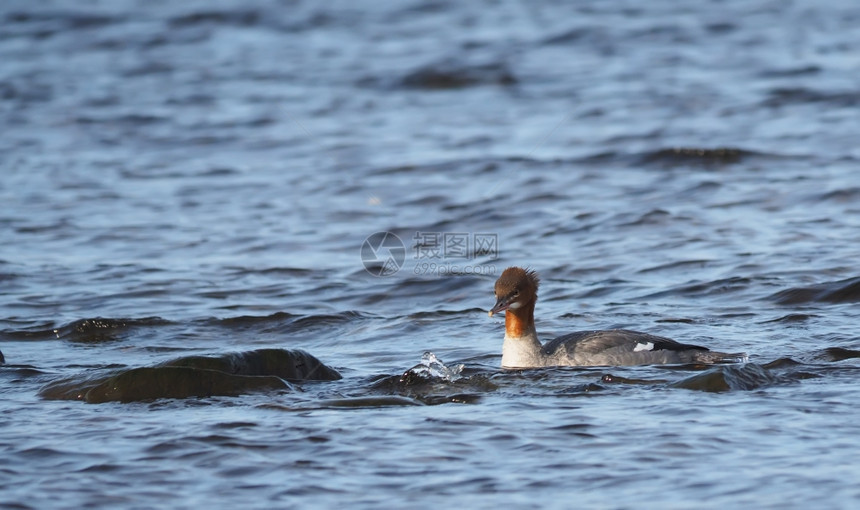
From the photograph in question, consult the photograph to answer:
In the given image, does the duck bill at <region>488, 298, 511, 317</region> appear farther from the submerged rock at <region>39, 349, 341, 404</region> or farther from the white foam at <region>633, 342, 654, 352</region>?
the submerged rock at <region>39, 349, 341, 404</region>

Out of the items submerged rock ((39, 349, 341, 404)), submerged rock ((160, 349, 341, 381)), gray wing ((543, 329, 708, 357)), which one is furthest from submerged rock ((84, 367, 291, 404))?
gray wing ((543, 329, 708, 357))

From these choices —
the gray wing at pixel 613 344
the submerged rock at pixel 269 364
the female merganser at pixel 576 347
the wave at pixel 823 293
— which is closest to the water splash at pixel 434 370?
the female merganser at pixel 576 347

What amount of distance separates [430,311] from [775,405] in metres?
4.28

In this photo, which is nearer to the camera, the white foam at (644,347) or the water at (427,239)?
the water at (427,239)

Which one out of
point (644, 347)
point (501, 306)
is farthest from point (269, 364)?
point (644, 347)

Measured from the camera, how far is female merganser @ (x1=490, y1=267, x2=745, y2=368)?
8.73 metres

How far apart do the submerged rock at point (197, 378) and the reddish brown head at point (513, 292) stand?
57.9 inches

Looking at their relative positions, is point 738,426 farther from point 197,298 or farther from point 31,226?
point 31,226

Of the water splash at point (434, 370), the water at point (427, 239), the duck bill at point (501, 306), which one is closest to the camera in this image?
the water at point (427, 239)

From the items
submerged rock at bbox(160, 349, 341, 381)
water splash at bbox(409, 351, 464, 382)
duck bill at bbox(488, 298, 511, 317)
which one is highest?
duck bill at bbox(488, 298, 511, 317)

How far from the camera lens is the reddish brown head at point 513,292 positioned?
9297 mm

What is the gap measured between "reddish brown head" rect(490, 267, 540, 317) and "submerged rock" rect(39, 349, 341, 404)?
1.47 meters

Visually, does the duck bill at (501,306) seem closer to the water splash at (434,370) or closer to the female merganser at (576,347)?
the female merganser at (576,347)

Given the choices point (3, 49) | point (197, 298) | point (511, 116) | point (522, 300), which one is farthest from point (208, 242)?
point (3, 49)
